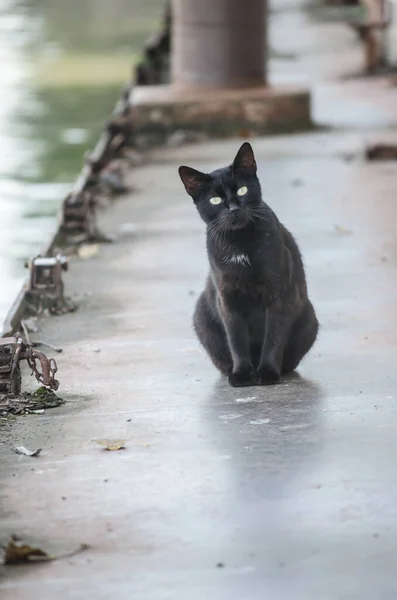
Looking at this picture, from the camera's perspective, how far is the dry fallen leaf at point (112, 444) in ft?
18.3

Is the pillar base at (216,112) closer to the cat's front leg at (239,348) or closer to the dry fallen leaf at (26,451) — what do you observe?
the cat's front leg at (239,348)

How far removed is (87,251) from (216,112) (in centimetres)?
479

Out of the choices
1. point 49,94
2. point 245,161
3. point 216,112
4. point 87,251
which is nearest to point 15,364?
point 245,161

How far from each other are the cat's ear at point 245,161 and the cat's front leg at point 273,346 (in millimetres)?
652

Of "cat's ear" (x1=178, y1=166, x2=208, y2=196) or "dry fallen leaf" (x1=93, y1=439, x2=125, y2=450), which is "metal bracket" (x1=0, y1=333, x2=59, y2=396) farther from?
"cat's ear" (x1=178, y1=166, x2=208, y2=196)

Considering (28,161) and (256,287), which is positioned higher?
(256,287)

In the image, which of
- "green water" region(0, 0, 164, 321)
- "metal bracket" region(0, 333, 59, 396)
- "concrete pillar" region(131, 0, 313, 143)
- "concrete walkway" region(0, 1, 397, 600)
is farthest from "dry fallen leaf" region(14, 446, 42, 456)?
"concrete pillar" region(131, 0, 313, 143)

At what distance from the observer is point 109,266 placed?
9.58 m

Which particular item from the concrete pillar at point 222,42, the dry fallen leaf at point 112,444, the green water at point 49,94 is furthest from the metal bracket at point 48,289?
the concrete pillar at point 222,42

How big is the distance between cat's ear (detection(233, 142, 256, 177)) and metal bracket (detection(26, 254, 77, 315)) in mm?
2142

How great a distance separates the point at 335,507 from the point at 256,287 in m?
1.84

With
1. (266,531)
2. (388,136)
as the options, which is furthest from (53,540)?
(388,136)

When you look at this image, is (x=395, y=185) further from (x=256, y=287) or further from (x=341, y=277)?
(x=256, y=287)

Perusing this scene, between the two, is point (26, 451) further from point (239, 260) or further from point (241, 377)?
point (239, 260)
